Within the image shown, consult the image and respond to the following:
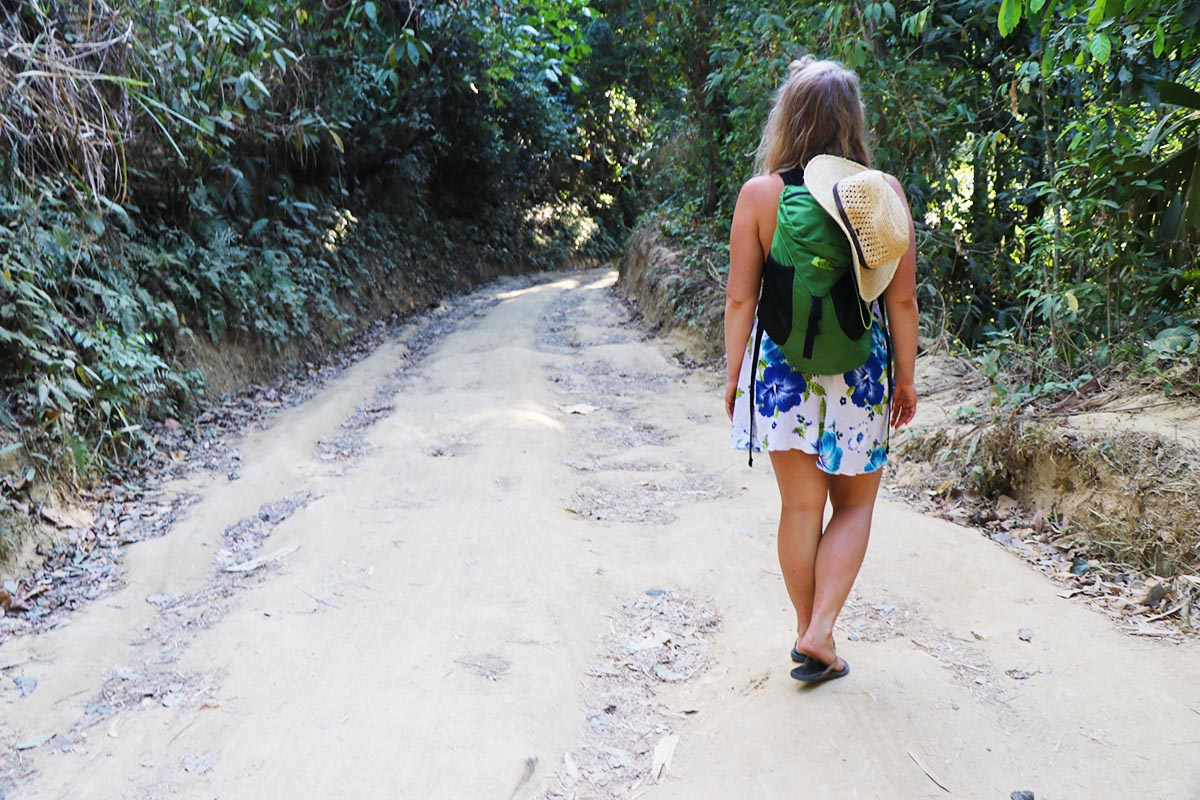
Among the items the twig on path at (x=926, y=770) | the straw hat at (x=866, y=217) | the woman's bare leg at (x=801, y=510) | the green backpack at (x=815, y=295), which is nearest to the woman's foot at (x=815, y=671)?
the woman's bare leg at (x=801, y=510)

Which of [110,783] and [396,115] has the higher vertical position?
[396,115]

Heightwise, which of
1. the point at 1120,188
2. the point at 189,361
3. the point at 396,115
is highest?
the point at 396,115

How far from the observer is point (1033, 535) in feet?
13.0

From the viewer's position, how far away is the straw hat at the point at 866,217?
7.18 feet

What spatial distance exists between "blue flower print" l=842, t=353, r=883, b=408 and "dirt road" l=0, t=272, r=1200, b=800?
86cm

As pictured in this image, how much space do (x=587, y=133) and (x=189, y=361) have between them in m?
19.1

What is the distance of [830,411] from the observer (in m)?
2.34

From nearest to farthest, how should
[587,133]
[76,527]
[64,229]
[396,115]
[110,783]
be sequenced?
1. [110,783]
2. [76,527]
3. [64,229]
4. [396,115]
5. [587,133]

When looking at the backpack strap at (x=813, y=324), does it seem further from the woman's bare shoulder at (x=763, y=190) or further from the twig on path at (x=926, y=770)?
the twig on path at (x=926, y=770)

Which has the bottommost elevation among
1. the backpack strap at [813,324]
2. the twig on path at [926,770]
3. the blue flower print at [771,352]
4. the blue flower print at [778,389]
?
the twig on path at [926,770]

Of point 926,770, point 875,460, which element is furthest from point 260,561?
point 926,770

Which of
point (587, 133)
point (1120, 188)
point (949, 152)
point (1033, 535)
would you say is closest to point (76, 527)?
point (1033, 535)

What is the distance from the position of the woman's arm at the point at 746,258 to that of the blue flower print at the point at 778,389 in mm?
103

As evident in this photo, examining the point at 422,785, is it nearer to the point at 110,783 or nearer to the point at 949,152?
the point at 110,783
